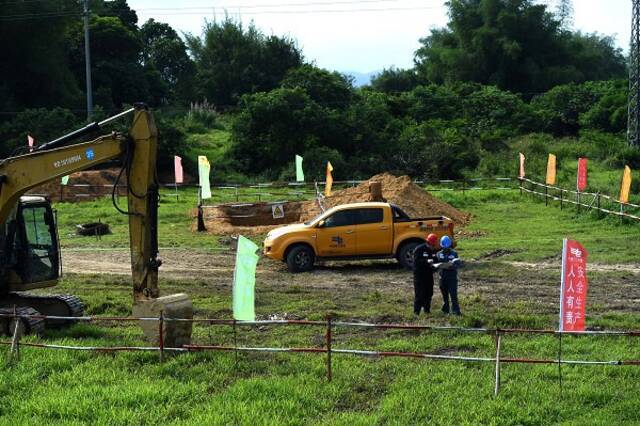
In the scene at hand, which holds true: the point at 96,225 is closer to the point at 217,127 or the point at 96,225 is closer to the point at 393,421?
the point at 393,421

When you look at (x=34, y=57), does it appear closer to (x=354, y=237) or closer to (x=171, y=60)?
(x=171, y=60)

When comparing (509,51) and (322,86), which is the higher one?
(509,51)

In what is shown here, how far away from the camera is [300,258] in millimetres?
21219

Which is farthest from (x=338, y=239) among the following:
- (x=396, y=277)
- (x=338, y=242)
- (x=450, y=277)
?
(x=450, y=277)

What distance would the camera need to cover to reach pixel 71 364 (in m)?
11.3

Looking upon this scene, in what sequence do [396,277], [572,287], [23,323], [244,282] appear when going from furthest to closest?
[396,277] → [23,323] → [244,282] → [572,287]

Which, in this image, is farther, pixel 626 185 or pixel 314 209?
pixel 314 209

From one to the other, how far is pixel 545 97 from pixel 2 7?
40353mm

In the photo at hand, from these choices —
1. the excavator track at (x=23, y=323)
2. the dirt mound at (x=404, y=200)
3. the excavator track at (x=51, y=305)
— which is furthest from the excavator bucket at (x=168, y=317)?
the dirt mound at (x=404, y=200)

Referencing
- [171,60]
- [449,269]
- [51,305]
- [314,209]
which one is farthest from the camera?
[171,60]

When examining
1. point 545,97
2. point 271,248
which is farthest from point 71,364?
point 545,97

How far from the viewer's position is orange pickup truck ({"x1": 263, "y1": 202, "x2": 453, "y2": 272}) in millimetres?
21047

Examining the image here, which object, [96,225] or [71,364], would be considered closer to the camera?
[71,364]

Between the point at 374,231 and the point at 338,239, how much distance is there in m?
0.95
